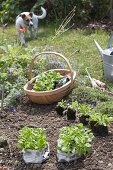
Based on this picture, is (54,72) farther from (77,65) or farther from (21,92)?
(77,65)

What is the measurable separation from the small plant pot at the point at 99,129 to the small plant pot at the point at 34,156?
597 mm

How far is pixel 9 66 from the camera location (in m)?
5.56

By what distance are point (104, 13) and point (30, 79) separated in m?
4.21

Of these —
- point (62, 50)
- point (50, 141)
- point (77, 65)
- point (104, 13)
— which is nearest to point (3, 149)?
point (50, 141)

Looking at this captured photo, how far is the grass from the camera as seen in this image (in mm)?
5145

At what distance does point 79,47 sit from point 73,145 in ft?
12.6

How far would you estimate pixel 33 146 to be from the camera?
3.75m

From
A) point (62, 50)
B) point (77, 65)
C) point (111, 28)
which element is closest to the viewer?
point (77, 65)

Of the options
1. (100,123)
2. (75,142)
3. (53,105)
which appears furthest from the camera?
(53,105)

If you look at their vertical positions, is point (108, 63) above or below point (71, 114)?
below

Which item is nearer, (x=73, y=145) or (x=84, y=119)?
(x=73, y=145)

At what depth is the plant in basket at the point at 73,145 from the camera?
3689 mm

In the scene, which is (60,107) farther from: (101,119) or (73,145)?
(73,145)

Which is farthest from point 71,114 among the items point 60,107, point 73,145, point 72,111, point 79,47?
point 79,47
